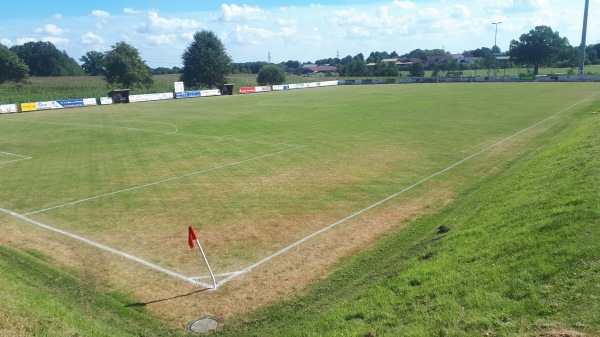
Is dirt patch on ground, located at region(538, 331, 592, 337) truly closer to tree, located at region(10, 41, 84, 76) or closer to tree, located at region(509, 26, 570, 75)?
tree, located at region(509, 26, 570, 75)

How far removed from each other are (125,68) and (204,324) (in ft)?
380

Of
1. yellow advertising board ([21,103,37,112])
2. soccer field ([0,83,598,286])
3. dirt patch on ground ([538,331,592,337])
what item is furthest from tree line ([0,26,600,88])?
dirt patch on ground ([538,331,592,337])

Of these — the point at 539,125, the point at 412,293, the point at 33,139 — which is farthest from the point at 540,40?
the point at 412,293

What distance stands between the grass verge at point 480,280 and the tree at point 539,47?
143m

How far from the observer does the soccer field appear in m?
14.6

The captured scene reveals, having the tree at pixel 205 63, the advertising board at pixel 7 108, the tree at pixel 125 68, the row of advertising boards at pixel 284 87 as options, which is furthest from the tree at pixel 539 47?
the advertising board at pixel 7 108

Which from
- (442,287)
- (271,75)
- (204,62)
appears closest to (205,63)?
(204,62)

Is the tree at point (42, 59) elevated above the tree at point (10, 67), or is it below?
above

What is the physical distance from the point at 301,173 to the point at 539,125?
76.9ft

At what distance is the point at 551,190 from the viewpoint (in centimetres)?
1302

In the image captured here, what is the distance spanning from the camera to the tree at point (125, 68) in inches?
4439

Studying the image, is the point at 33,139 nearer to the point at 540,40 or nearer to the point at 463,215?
the point at 463,215

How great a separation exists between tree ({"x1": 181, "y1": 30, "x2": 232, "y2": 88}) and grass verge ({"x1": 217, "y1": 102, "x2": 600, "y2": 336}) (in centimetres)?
11678

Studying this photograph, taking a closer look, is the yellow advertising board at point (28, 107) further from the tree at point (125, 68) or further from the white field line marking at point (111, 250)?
the white field line marking at point (111, 250)
